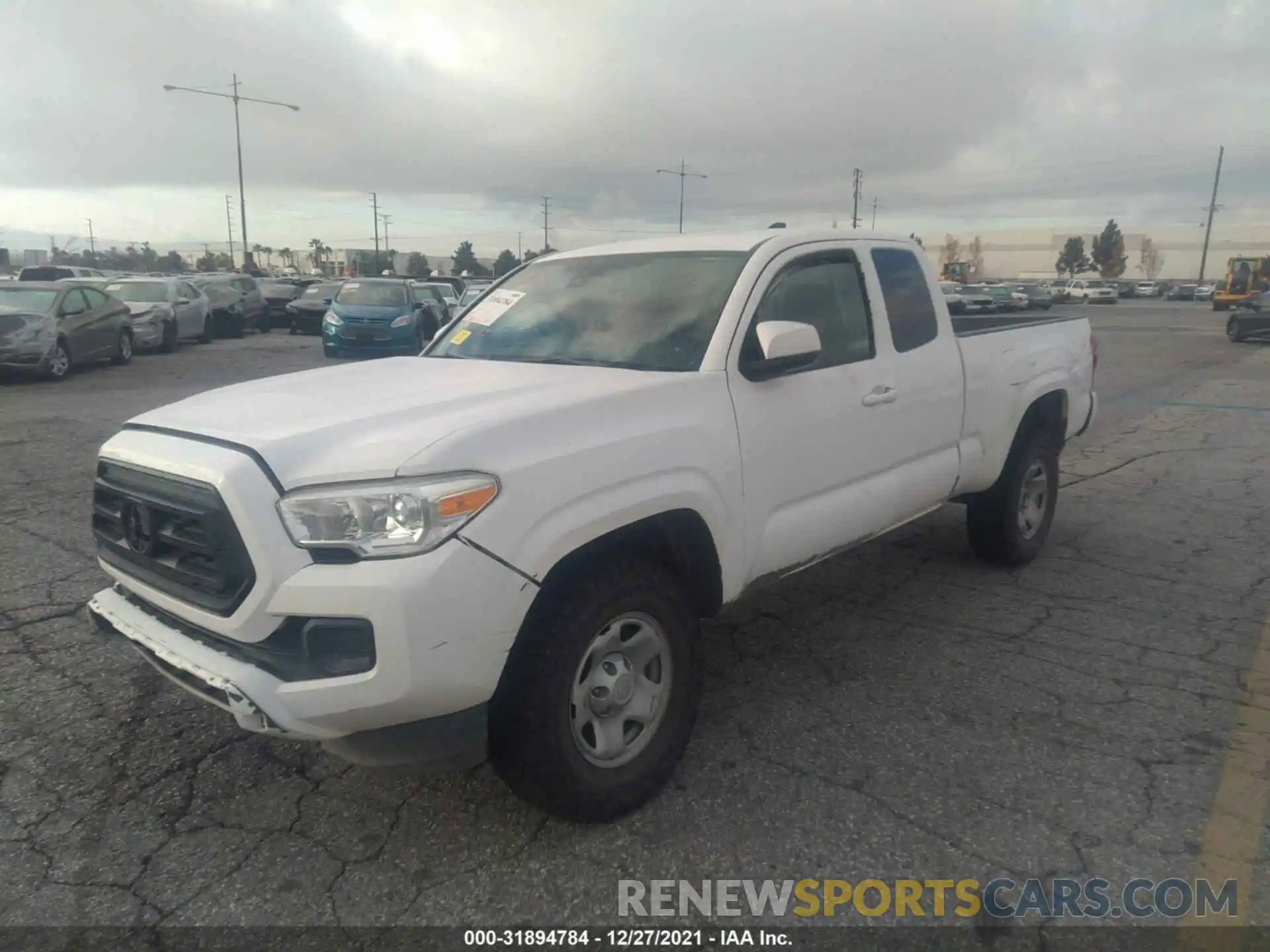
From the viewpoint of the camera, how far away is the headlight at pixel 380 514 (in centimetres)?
242

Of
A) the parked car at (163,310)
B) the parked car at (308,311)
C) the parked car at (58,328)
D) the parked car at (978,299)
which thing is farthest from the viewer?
the parked car at (978,299)

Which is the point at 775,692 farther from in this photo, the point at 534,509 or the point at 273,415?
the point at 273,415

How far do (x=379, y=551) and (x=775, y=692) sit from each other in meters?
2.13

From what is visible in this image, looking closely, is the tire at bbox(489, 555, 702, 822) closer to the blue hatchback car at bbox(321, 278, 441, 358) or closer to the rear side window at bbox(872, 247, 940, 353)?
the rear side window at bbox(872, 247, 940, 353)

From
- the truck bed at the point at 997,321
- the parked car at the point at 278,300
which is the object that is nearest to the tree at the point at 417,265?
the parked car at the point at 278,300

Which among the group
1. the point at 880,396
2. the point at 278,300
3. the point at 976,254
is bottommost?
the point at 278,300

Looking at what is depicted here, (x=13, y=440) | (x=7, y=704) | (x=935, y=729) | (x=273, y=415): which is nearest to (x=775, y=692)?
(x=935, y=729)

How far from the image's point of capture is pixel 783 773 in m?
3.30

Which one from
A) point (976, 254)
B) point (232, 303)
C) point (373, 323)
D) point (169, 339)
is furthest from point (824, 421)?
point (976, 254)

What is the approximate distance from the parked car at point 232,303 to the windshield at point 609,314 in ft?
70.0

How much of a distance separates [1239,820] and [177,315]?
21586 millimetres

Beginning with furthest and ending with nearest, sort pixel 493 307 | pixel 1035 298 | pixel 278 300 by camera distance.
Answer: pixel 1035 298
pixel 278 300
pixel 493 307

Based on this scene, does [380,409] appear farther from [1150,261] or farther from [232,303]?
[1150,261]

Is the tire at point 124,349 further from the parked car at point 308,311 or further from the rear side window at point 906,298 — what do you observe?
the rear side window at point 906,298
